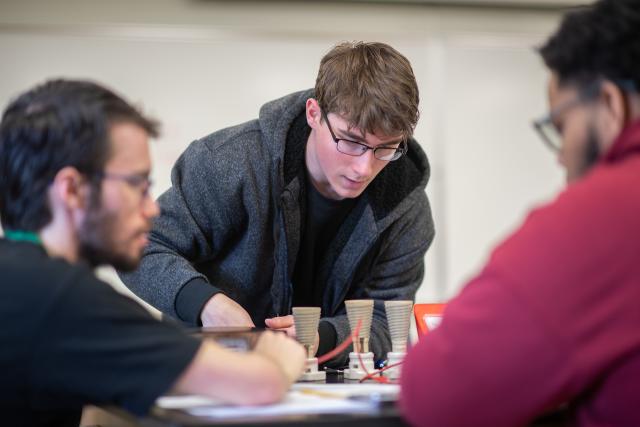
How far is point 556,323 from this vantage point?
0.95m

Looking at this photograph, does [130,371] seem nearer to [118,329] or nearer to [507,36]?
[118,329]

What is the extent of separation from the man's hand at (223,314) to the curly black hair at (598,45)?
38.9 inches

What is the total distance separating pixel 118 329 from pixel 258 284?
1.09 m

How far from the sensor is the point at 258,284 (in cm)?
223

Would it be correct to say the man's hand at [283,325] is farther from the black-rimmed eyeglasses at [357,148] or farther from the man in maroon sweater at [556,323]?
the man in maroon sweater at [556,323]

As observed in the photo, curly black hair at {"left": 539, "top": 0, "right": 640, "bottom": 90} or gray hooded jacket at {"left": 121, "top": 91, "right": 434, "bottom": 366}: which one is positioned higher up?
curly black hair at {"left": 539, "top": 0, "right": 640, "bottom": 90}

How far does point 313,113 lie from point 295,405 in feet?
3.58

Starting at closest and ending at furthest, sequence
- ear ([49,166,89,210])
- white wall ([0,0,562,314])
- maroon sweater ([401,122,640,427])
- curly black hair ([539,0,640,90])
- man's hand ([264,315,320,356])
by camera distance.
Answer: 1. maroon sweater ([401,122,640,427])
2. curly black hair ([539,0,640,90])
3. ear ([49,166,89,210])
4. man's hand ([264,315,320,356])
5. white wall ([0,0,562,314])

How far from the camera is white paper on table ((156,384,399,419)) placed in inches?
44.6

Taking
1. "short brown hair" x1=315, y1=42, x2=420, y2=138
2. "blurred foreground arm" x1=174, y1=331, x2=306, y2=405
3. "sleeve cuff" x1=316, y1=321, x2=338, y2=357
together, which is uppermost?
"short brown hair" x1=315, y1=42, x2=420, y2=138

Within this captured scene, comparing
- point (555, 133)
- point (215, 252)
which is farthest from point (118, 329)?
point (215, 252)

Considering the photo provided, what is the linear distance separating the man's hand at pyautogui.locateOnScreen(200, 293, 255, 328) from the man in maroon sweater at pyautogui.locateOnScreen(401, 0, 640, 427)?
2.79 ft

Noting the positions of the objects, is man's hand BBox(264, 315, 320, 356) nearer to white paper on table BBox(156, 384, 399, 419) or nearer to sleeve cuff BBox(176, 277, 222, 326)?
sleeve cuff BBox(176, 277, 222, 326)

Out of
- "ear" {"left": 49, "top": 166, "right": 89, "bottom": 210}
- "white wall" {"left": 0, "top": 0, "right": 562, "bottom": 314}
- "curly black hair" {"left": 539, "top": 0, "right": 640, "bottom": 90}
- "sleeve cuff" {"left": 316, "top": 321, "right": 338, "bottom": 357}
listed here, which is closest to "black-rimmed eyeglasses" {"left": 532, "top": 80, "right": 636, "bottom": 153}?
"curly black hair" {"left": 539, "top": 0, "right": 640, "bottom": 90}
